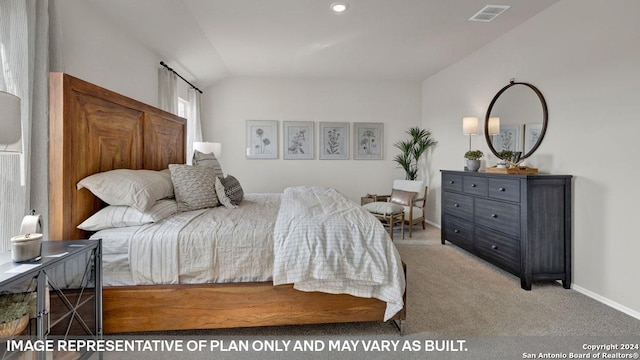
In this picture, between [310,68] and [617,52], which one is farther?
[310,68]

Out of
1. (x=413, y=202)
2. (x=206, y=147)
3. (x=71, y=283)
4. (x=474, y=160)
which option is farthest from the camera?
(x=413, y=202)

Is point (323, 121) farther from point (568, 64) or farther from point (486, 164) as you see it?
point (568, 64)

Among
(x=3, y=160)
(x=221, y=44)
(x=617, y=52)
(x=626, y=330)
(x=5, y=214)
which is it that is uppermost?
(x=221, y=44)

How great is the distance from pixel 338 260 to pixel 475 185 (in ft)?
7.61

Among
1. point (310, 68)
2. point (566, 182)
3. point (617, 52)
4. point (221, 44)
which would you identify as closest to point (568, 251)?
point (566, 182)

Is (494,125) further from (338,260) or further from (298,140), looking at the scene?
(298,140)

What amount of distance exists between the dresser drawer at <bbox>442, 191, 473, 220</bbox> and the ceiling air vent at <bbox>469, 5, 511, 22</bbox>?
6.41 feet

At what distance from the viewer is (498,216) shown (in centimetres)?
293

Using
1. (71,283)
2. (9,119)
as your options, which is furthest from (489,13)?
(71,283)

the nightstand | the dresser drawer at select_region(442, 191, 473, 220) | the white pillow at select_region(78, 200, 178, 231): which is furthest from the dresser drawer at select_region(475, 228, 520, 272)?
the nightstand

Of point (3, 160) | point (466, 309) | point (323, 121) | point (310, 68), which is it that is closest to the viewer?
point (3, 160)

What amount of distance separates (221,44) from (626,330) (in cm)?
476

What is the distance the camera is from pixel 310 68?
15.5 ft

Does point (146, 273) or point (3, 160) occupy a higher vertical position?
point (3, 160)
